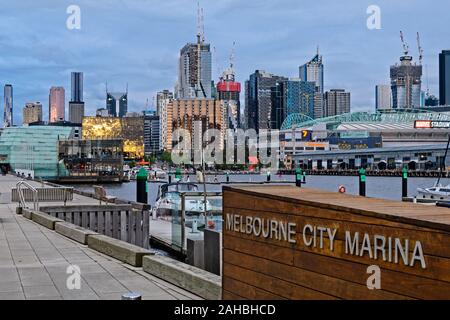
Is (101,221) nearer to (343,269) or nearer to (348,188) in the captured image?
(343,269)

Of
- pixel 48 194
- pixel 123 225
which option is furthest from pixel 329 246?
pixel 48 194

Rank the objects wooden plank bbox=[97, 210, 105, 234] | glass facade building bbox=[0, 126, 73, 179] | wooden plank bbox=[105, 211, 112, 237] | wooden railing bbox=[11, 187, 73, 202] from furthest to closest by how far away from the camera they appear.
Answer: glass facade building bbox=[0, 126, 73, 179] < wooden railing bbox=[11, 187, 73, 202] < wooden plank bbox=[105, 211, 112, 237] < wooden plank bbox=[97, 210, 105, 234]

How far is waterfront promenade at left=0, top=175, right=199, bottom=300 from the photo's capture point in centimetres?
1047

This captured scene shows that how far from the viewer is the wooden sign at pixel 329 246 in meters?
5.88

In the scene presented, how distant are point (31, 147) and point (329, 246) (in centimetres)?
17758

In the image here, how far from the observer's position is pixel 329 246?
689 centimetres

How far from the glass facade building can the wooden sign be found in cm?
15567

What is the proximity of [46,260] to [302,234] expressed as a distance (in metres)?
8.57

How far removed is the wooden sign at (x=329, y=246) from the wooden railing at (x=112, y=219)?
2122 centimetres

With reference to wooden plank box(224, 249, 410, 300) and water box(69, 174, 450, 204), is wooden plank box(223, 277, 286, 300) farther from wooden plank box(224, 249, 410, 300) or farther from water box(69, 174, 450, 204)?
water box(69, 174, 450, 204)

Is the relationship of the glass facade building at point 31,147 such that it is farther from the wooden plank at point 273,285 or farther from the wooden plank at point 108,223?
the wooden plank at point 273,285

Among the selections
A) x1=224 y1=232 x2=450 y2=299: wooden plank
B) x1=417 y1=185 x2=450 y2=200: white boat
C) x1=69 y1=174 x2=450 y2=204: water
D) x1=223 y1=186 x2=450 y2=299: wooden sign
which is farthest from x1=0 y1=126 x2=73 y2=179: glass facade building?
x1=224 y1=232 x2=450 y2=299: wooden plank
